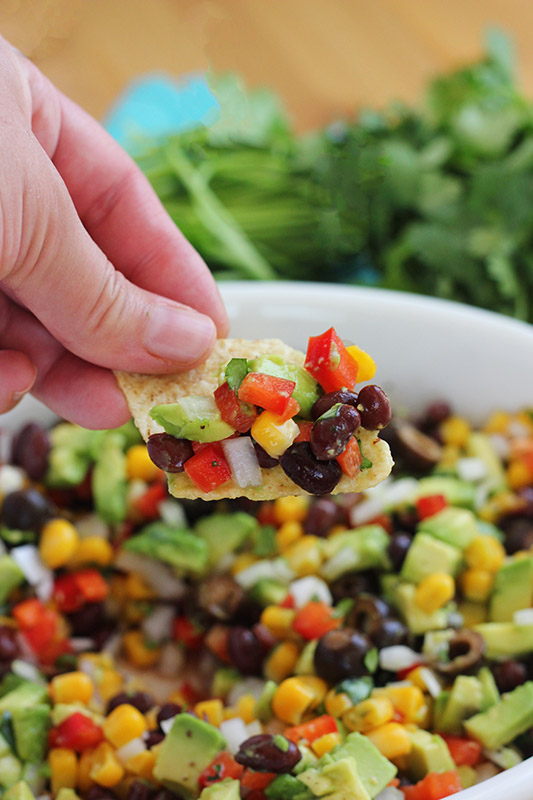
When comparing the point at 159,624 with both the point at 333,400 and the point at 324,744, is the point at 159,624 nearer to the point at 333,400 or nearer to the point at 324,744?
the point at 324,744

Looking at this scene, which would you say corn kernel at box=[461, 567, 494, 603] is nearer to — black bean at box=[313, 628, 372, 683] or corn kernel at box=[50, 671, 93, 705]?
black bean at box=[313, 628, 372, 683]

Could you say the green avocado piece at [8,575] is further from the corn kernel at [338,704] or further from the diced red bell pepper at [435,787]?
the diced red bell pepper at [435,787]

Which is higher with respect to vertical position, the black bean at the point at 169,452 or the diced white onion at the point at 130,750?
the black bean at the point at 169,452

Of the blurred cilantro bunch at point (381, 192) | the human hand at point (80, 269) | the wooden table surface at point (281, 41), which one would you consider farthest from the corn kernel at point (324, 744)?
the wooden table surface at point (281, 41)

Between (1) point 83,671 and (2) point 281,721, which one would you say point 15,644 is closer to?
(1) point 83,671

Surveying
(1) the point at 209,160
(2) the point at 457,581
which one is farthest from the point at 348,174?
(2) the point at 457,581

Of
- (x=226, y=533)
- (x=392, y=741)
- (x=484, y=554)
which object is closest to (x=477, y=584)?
(x=484, y=554)
